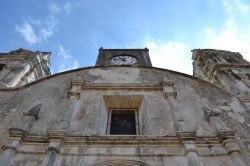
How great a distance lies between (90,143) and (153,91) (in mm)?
3001

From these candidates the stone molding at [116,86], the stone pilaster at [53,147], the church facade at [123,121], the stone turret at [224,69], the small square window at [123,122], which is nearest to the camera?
the stone pilaster at [53,147]

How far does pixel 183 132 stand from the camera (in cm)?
643

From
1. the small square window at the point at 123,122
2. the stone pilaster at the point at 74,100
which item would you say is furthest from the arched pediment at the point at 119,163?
the stone pilaster at the point at 74,100

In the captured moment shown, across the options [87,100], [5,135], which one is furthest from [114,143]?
[5,135]

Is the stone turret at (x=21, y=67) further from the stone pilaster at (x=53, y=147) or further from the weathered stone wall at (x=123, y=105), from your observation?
the stone pilaster at (x=53, y=147)

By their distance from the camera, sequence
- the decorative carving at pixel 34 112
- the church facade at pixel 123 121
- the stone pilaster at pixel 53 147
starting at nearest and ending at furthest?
the stone pilaster at pixel 53 147 → the church facade at pixel 123 121 → the decorative carving at pixel 34 112

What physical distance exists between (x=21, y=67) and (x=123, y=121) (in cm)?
912

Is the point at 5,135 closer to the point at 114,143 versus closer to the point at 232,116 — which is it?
the point at 114,143

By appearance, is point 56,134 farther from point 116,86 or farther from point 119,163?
point 116,86

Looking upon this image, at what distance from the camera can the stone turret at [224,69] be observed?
40.0 ft

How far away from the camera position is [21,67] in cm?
1488

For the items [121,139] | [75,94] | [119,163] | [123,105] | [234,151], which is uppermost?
[75,94]

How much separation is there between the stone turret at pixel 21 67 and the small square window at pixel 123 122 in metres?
6.53

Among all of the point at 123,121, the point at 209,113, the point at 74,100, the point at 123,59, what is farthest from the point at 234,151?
the point at 123,59
